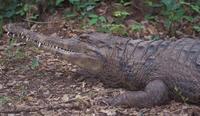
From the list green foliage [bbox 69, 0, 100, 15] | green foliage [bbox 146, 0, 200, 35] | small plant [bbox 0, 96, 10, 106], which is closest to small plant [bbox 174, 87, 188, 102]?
small plant [bbox 0, 96, 10, 106]

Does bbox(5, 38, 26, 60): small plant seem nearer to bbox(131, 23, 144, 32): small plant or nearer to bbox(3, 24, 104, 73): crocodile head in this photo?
bbox(3, 24, 104, 73): crocodile head

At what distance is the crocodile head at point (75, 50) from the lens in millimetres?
5441

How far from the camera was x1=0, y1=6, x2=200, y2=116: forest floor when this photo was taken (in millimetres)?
4742

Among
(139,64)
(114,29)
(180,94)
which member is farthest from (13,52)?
(180,94)

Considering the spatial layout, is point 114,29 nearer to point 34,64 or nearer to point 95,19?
point 95,19

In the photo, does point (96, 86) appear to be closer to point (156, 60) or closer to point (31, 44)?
point (156, 60)

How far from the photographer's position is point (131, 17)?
23.1ft

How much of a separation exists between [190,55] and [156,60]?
364 mm

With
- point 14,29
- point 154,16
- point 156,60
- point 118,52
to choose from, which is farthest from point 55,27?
point 156,60

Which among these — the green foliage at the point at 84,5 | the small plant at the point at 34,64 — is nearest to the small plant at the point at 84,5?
the green foliage at the point at 84,5

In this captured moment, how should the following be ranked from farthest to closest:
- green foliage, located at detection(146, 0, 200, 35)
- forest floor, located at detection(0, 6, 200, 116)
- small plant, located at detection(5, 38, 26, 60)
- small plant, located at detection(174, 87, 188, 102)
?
green foliage, located at detection(146, 0, 200, 35), small plant, located at detection(5, 38, 26, 60), small plant, located at detection(174, 87, 188, 102), forest floor, located at detection(0, 6, 200, 116)

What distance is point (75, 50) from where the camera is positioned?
562cm

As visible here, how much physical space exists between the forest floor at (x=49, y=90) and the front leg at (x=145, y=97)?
0.06m

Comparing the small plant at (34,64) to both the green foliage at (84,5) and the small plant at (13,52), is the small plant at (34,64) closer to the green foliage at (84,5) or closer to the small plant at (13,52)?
the small plant at (13,52)
